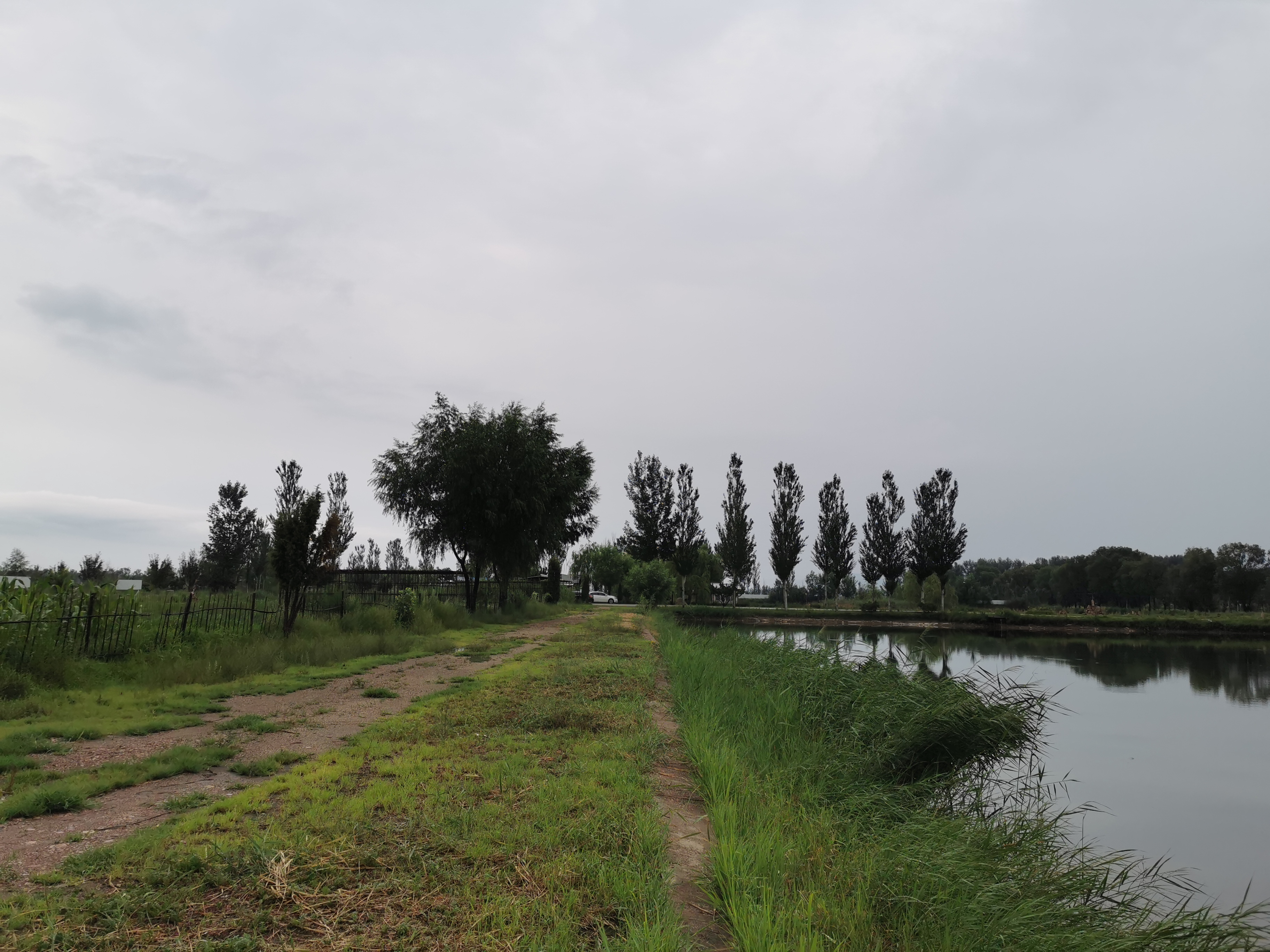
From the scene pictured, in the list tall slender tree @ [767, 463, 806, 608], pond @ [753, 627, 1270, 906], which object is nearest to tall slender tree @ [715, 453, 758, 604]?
tall slender tree @ [767, 463, 806, 608]

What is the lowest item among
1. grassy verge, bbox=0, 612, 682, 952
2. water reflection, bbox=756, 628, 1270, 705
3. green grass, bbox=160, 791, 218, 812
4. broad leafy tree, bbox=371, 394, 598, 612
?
water reflection, bbox=756, 628, 1270, 705

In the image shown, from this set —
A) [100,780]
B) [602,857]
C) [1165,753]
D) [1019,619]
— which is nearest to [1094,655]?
[1019,619]

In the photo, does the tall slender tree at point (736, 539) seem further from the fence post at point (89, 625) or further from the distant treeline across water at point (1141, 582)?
the fence post at point (89, 625)

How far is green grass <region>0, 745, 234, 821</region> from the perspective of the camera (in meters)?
4.61

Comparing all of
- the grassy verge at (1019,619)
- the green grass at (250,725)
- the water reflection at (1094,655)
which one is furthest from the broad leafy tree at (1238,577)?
the green grass at (250,725)

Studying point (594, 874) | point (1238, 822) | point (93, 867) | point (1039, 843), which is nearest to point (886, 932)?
point (594, 874)

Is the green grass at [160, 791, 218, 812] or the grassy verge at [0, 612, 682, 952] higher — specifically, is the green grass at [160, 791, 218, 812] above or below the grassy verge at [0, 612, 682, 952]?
below

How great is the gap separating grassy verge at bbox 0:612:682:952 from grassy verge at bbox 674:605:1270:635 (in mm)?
37822

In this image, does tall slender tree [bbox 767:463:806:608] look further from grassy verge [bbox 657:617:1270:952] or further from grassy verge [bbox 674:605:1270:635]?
grassy verge [bbox 657:617:1270:952]

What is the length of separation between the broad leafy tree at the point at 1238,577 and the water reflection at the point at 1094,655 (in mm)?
37024

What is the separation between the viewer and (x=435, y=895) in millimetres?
A: 3451

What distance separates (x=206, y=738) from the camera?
22.7 feet

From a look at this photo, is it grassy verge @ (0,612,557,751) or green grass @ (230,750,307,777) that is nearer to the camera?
green grass @ (230,750,307,777)

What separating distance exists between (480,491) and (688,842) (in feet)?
74.2
